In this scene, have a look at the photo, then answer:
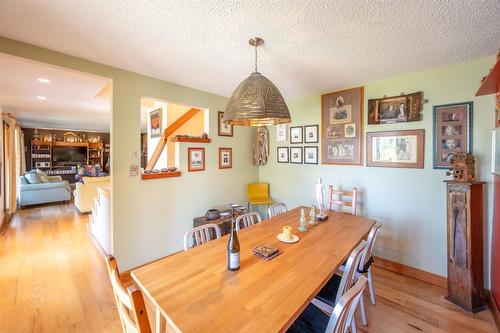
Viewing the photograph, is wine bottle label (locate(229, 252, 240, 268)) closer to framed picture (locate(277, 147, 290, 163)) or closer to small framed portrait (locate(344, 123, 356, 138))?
small framed portrait (locate(344, 123, 356, 138))

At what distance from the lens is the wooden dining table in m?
0.88

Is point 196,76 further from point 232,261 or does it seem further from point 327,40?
point 232,261

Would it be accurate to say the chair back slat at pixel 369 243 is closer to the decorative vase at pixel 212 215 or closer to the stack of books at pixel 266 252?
the stack of books at pixel 266 252

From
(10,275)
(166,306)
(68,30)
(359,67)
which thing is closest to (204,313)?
(166,306)

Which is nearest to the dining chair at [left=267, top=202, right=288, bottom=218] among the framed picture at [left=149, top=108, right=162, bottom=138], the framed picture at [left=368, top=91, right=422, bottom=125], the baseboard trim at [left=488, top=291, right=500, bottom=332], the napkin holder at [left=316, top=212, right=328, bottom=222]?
the napkin holder at [left=316, top=212, right=328, bottom=222]

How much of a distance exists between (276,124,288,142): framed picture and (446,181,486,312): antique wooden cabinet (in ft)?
7.12

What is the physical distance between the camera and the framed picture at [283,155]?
365 cm

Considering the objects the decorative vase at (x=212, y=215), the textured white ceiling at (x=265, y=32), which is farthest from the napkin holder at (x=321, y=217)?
the textured white ceiling at (x=265, y=32)

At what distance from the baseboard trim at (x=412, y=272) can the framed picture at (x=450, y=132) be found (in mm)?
1180

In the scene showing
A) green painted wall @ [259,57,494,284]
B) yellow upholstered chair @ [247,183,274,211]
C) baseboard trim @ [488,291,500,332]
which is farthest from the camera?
yellow upholstered chair @ [247,183,274,211]

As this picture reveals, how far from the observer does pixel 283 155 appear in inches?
146

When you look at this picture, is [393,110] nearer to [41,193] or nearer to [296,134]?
[296,134]

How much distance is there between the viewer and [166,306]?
0.95 meters

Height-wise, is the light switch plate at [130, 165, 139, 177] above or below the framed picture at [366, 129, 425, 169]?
below
